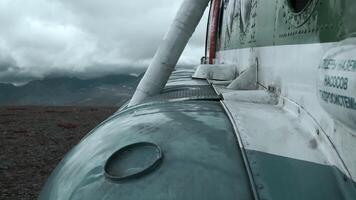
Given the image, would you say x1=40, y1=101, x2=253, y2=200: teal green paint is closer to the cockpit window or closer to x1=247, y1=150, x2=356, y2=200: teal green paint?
x1=247, y1=150, x2=356, y2=200: teal green paint

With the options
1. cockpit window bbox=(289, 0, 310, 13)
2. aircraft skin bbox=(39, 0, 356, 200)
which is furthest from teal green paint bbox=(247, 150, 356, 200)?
cockpit window bbox=(289, 0, 310, 13)

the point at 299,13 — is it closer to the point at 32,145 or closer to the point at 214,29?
the point at 214,29

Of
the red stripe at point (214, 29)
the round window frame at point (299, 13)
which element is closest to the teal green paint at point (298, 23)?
the round window frame at point (299, 13)

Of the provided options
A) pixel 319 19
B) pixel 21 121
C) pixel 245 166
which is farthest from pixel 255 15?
pixel 21 121

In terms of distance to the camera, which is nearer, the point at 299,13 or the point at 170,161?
the point at 170,161

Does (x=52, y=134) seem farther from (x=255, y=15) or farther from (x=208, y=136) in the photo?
(x=208, y=136)

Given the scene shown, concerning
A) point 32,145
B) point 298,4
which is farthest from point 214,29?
point 32,145

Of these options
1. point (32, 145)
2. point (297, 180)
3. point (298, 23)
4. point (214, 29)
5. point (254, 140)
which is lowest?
point (32, 145)
